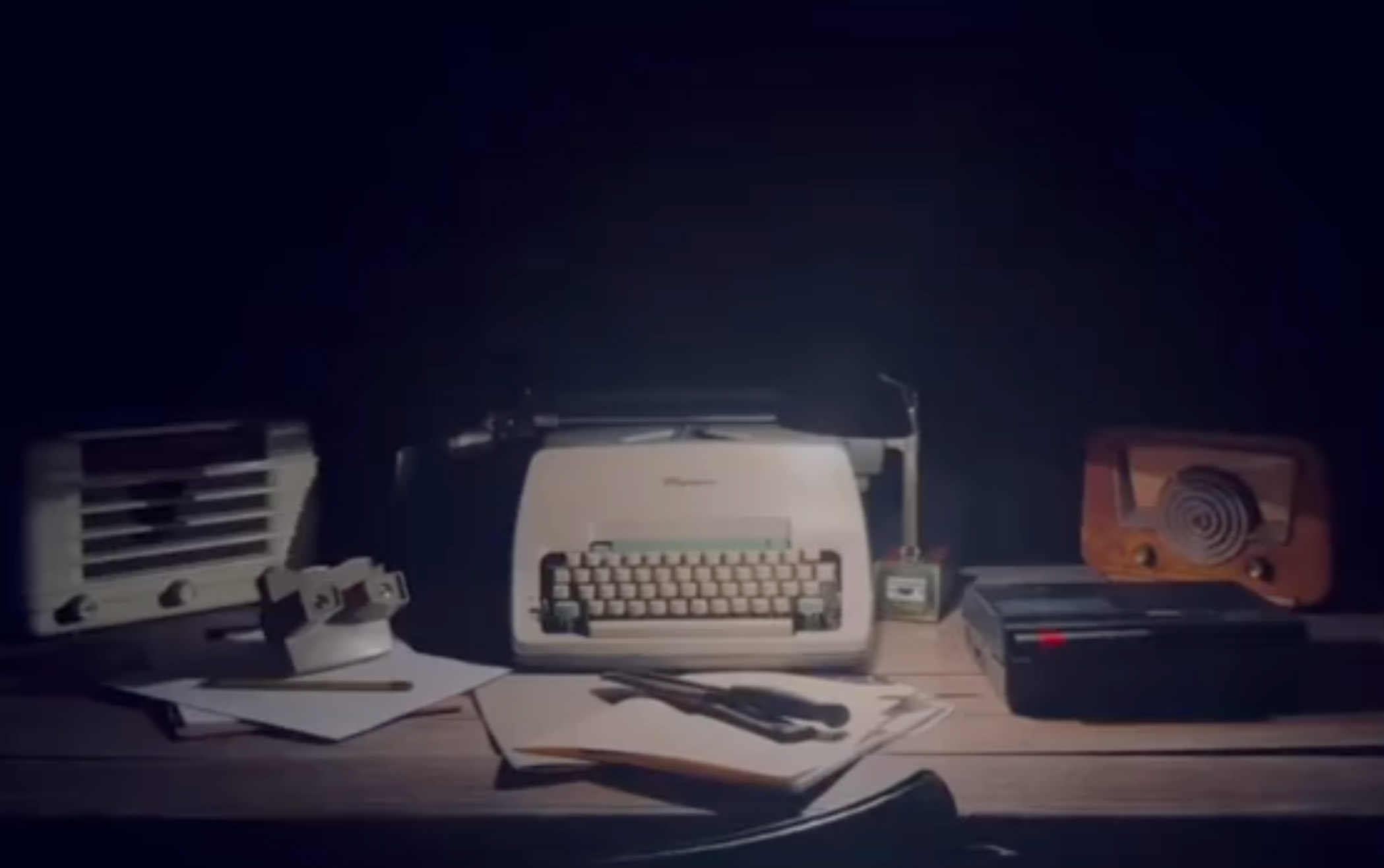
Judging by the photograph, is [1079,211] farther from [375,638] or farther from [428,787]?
[428,787]

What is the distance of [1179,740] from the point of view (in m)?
1.28

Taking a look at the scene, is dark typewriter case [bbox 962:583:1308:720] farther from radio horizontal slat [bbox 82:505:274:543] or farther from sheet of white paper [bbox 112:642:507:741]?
radio horizontal slat [bbox 82:505:274:543]

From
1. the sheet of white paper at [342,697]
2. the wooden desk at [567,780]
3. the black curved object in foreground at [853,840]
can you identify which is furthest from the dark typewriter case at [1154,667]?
the sheet of white paper at [342,697]

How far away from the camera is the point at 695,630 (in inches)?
58.1

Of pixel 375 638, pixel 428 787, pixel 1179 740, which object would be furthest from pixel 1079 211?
pixel 428 787

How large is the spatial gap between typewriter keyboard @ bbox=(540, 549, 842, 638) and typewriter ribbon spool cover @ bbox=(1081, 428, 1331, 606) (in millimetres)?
382

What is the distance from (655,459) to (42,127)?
86cm

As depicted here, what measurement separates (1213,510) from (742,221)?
64cm

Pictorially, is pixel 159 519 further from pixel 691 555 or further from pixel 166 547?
pixel 691 555

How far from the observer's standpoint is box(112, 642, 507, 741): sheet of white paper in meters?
1.32

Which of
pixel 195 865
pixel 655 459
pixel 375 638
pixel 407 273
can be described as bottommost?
pixel 195 865

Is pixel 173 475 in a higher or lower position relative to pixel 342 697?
higher

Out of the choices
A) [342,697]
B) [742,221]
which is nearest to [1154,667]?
[342,697]

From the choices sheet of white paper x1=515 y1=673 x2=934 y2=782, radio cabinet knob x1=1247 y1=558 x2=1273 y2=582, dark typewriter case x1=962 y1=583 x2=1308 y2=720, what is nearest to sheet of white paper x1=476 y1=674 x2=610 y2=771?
sheet of white paper x1=515 y1=673 x2=934 y2=782
